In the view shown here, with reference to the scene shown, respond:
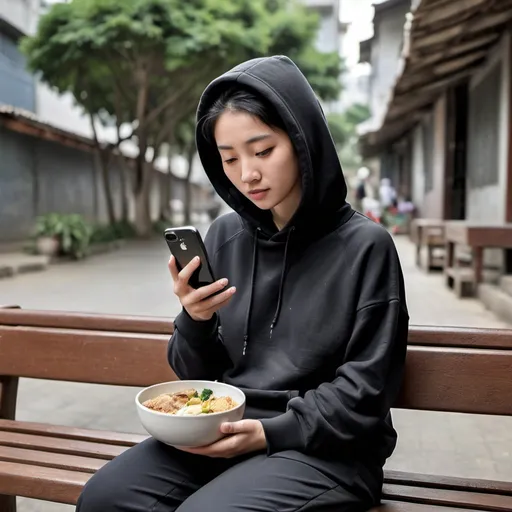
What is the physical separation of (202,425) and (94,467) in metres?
0.65

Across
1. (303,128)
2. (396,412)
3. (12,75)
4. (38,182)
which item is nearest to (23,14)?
(12,75)

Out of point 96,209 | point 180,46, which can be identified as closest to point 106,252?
point 180,46

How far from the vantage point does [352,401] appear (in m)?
1.48

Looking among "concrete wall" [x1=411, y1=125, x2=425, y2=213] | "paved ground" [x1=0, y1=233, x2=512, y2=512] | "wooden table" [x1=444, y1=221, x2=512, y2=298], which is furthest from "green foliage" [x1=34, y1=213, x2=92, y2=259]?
"concrete wall" [x1=411, y1=125, x2=425, y2=213]

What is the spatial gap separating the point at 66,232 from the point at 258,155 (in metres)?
11.7

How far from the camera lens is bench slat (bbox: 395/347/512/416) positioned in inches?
72.2

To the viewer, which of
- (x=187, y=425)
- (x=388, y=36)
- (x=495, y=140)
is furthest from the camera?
(x=388, y=36)

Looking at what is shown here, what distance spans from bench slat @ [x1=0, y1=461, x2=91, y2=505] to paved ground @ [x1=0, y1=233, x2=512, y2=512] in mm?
796

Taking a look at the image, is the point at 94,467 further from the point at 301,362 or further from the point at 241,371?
the point at 301,362

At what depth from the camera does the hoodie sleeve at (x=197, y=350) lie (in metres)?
1.70

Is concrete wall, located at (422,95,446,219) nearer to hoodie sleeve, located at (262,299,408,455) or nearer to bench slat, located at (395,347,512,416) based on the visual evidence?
bench slat, located at (395,347,512,416)

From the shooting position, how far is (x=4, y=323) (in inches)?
95.3

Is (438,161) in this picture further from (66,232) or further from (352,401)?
(352,401)

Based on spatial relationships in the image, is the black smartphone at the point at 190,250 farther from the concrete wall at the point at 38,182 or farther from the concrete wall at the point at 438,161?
the concrete wall at the point at 38,182
